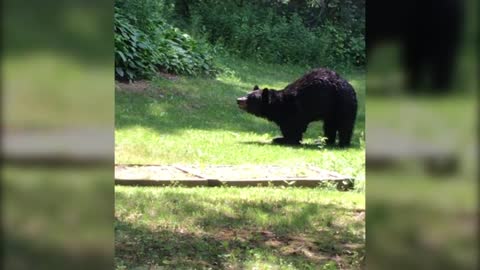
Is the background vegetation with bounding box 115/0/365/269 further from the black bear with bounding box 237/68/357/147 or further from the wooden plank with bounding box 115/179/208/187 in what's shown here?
the black bear with bounding box 237/68/357/147

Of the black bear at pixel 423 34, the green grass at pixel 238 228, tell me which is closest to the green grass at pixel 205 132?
the green grass at pixel 238 228

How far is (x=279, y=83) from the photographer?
1465cm

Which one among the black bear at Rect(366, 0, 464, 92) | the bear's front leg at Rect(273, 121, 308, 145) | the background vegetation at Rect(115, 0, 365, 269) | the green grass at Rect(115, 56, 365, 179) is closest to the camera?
the black bear at Rect(366, 0, 464, 92)

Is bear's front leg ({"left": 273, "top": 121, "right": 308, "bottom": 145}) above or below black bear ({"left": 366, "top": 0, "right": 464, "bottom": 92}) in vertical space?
below

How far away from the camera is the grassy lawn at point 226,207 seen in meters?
4.05

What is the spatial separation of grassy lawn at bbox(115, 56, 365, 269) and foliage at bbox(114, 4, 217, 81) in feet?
3.65

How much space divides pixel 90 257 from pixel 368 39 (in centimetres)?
68

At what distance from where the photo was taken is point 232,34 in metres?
17.9

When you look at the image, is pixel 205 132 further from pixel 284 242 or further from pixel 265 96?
pixel 284 242

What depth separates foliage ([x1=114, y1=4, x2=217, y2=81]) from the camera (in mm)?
11828

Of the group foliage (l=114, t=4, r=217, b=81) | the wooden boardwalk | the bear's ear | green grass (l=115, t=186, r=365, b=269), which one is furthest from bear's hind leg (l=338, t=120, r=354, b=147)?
foliage (l=114, t=4, r=217, b=81)

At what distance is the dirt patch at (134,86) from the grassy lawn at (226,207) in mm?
463

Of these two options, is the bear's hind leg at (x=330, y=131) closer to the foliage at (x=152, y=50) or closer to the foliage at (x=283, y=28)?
the foliage at (x=152, y=50)

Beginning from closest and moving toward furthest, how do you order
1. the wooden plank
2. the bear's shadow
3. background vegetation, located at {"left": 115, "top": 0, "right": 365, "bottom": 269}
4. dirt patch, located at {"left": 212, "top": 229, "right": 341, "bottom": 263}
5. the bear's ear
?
dirt patch, located at {"left": 212, "top": 229, "right": 341, "bottom": 263} → background vegetation, located at {"left": 115, "top": 0, "right": 365, "bottom": 269} → the wooden plank → the bear's shadow → the bear's ear
